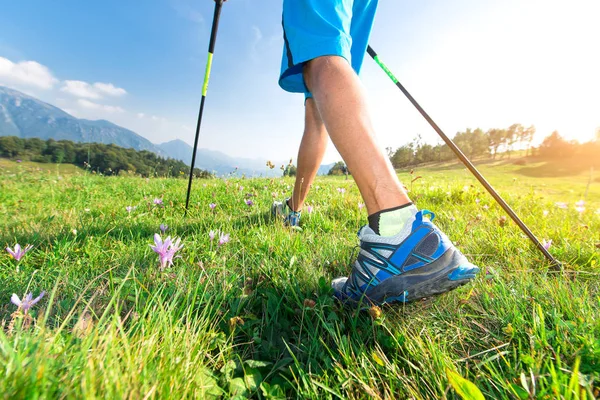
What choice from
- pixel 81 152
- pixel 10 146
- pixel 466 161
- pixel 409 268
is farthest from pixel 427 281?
pixel 10 146

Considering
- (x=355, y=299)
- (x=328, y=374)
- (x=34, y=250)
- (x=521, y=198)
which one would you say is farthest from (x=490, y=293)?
(x=521, y=198)

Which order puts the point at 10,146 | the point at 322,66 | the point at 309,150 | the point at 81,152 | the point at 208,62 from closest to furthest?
1. the point at 322,66
2. the point at 309,150
3. the point at 208,62
4. the point at 81,152
5. the point at 10,146

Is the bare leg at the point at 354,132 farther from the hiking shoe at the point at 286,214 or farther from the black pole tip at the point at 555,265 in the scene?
the hiking shoe at the point at 286,214

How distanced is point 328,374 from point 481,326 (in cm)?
71

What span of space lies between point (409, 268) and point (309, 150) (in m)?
1.90

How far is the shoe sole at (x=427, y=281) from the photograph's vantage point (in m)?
Result: 1.39

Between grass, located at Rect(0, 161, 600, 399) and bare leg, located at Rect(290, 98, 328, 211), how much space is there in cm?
66

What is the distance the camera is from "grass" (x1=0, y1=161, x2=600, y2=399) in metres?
0.80

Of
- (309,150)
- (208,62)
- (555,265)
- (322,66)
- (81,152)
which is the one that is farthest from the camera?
(81,152)

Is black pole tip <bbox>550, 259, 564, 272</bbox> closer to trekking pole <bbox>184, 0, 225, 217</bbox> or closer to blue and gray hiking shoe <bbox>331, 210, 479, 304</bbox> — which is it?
blue and gray hiking shoe <bbox>331, 210, 479, 304</bbox>

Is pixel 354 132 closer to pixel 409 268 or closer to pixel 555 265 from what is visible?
pixel 409 268

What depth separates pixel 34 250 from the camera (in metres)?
2.25

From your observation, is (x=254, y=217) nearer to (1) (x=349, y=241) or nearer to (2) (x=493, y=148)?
(1) (x=349, y=241)

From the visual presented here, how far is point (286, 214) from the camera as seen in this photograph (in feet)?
10.5
